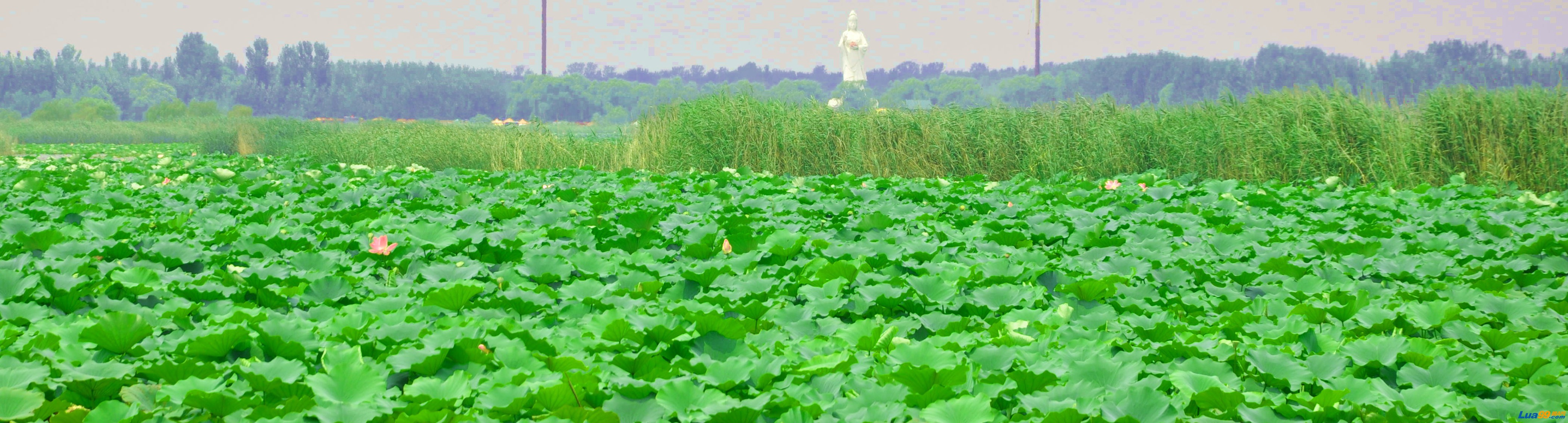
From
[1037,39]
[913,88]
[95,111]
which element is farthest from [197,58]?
[1037,39]

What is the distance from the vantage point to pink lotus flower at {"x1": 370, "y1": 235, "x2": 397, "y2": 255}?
11.8 ft

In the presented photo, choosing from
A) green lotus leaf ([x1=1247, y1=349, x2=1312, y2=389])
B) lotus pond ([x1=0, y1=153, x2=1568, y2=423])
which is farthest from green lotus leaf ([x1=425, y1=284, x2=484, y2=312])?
green lotus leaf ([x1=1247, y1=349, x2=1312, y2=389])

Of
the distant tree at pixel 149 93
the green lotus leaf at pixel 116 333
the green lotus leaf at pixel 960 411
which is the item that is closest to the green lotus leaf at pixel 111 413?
the green lotus leaf at pixel 116 333

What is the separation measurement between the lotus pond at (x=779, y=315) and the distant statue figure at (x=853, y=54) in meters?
15.5

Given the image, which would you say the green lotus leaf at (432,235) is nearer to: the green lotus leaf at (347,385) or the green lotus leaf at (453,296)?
the green lotus leaf at (453,296)

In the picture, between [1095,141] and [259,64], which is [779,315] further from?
[259,64]

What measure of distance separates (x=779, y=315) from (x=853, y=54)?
1958cm

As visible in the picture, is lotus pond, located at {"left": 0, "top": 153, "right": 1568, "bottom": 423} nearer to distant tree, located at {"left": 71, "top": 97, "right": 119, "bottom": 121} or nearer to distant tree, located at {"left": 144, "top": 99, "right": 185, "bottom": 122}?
distant tree, located at {"left": 144, "top": 99, "right": 185, "bottom": 122}

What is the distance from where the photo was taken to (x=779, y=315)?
2.74 m

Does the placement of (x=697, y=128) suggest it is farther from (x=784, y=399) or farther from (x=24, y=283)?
(x=784, y=399)

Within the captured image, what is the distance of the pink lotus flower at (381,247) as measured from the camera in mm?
3588

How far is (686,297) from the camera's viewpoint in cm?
309

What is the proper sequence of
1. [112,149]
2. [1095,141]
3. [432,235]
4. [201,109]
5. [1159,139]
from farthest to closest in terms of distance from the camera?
[201,109] → [112,149] → [1095,141] → [1159,139] → [432,235]

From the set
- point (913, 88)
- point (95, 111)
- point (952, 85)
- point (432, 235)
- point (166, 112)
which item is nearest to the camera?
point (432, 235)
